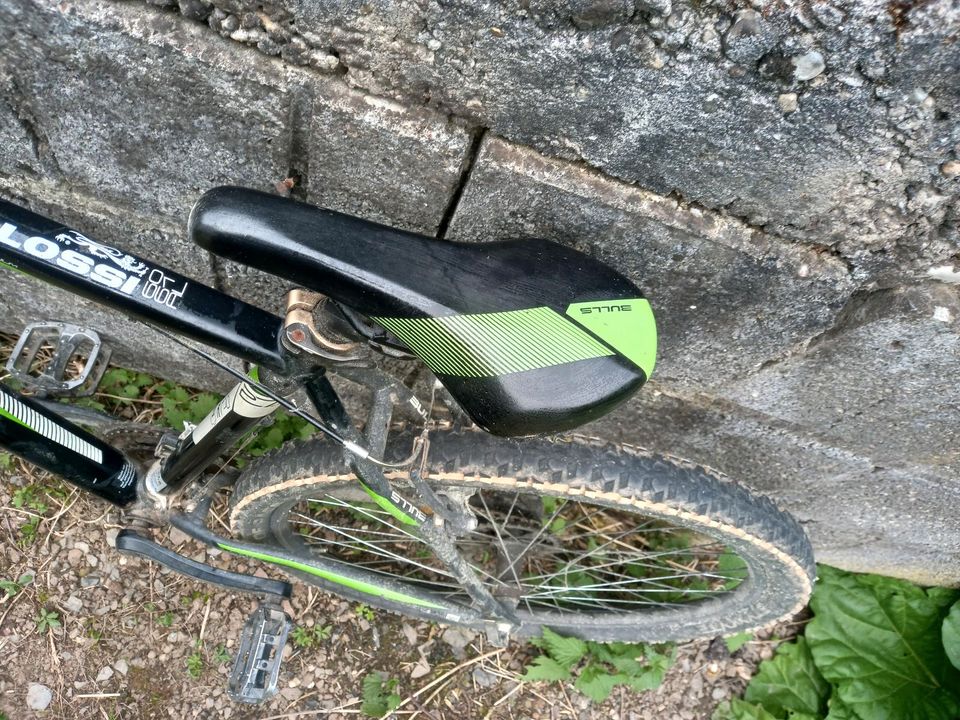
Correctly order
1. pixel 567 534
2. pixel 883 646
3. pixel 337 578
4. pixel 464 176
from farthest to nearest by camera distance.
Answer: pixel 567 534
pixel 883 646
pixel 337 578
pixel 464 176

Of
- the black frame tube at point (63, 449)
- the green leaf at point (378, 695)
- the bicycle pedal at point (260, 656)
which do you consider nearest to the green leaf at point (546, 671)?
the green leaf at point (378, 695)

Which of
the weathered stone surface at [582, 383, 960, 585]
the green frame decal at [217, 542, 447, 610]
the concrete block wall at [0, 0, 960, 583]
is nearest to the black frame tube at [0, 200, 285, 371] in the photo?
the concrete block wall at [0, 0, 960, 583]

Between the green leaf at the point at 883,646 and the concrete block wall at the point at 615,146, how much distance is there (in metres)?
0.83

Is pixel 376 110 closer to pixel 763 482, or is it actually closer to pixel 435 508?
pixel 435 508

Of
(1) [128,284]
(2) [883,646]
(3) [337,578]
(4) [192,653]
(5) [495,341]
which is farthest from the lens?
(2) [883,646]

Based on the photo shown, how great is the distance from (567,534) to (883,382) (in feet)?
3.71

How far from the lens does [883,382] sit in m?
1.54

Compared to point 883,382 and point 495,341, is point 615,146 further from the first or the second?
point 883,382

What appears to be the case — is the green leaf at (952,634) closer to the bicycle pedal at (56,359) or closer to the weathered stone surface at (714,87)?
the weathered stone surface at (714,87)

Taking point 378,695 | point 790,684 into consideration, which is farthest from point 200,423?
point 790,684

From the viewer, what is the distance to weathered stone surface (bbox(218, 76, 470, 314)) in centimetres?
126

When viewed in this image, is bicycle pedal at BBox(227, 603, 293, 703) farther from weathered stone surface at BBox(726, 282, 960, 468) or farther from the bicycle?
weathered stone surface at BBox(726, 282, 960, 468)

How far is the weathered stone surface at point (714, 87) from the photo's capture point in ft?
3.30

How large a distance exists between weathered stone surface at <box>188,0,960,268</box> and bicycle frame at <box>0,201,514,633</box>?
0.44 meters
